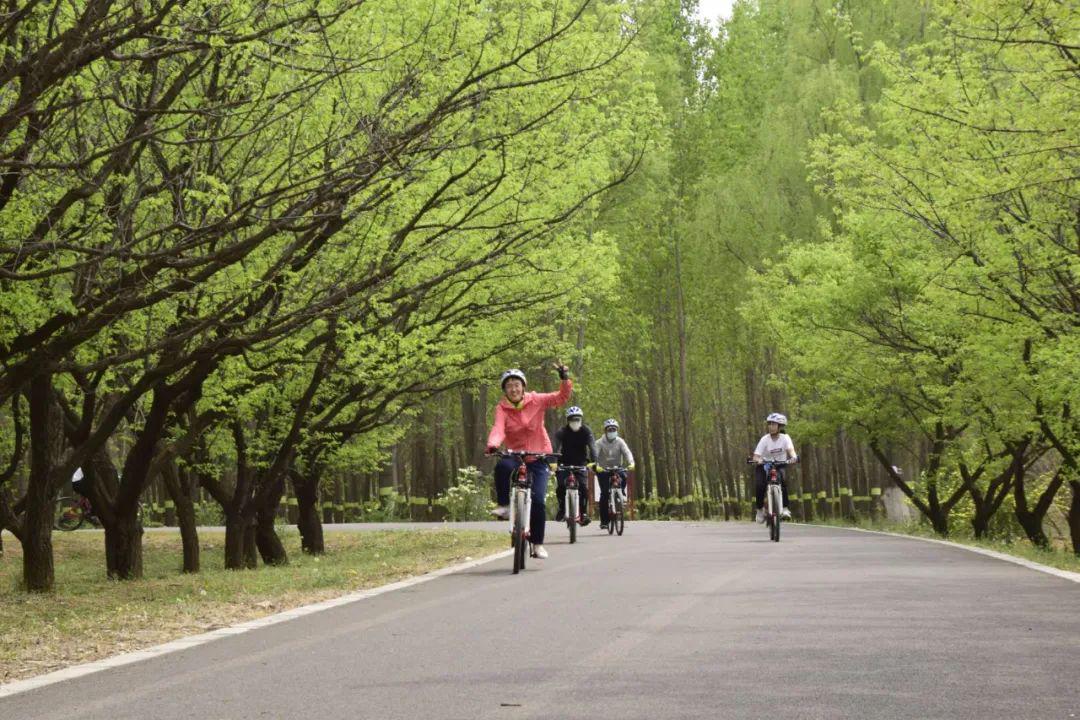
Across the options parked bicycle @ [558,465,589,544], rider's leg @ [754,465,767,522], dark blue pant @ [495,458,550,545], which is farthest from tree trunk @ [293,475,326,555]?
dark blue pant @ [495,458,550,545]

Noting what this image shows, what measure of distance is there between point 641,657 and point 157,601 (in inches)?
324

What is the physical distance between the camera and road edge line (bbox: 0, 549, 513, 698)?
920 centimetres

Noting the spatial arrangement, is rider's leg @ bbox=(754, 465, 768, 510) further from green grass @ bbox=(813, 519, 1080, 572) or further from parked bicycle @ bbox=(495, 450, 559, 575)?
parked bicycle @ bbox=(495, 450, 559, 575)

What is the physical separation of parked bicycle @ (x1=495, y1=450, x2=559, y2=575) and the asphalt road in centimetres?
181

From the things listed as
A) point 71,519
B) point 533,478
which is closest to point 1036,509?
point 533,478

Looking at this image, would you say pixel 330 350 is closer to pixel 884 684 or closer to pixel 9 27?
pixel 9 27

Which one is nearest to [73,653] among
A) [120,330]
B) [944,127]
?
[120,330]

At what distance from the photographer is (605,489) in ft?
96.1

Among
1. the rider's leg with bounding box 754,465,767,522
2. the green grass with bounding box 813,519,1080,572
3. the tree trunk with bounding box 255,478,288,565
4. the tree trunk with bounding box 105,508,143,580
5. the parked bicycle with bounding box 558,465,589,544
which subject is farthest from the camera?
the tree trunk with bounding box 255,478,288,565

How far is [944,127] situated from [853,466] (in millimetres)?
22312

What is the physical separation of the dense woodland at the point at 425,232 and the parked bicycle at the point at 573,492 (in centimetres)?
259

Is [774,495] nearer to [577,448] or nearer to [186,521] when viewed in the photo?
[577,448]

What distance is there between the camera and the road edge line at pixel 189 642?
9203 millimetres

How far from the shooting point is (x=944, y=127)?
23.2 m
